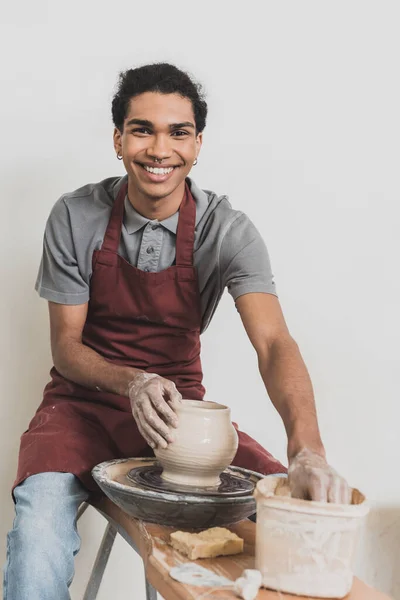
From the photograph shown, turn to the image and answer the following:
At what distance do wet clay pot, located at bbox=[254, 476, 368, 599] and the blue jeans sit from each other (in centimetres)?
49

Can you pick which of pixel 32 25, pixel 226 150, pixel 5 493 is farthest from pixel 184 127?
pixel 5 493

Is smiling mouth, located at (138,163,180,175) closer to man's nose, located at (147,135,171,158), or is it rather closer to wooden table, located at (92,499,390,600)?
man's nose, located at (147,135,171,158)

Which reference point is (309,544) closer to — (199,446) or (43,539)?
(199,446)

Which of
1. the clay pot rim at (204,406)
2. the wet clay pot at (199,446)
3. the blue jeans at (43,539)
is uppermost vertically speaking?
the clay pot rim at (204,406)

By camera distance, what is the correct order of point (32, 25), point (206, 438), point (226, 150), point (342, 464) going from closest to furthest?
point (206, 438)
point (32, 25)
point (226, 150)
point (342, 464)

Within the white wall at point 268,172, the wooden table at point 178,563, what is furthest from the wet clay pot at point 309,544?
the white wall at point 268,172

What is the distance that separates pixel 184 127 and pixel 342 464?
1.32 m

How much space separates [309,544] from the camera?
3.62 feet

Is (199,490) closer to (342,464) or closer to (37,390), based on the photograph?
(37,390)

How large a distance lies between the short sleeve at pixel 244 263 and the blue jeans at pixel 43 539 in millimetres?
596

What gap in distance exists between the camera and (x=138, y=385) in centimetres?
153

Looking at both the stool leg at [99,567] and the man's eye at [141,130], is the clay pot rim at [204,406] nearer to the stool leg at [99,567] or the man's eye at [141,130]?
the stool leg at [99,567]

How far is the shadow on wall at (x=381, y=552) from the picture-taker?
2699 millimetres

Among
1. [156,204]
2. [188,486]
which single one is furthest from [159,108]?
[188,486]
